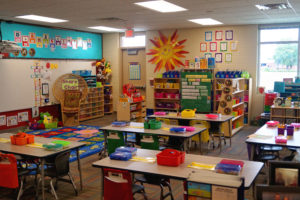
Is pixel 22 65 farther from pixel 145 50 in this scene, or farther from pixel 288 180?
pixel 288 180

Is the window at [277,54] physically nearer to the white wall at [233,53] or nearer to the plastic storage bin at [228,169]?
the white wall at [233,53]

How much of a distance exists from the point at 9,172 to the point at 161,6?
200 inches

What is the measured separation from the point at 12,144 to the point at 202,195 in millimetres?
3510

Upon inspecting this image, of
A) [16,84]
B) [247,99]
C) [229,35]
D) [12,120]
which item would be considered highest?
[229,35]

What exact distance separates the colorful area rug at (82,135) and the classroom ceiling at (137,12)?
3393mm

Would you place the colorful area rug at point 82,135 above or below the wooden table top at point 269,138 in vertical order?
below

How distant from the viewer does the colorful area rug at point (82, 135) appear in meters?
7.84

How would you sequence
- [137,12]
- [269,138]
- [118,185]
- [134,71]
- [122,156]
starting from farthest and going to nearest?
[134,71] < [137,12] < [269,138] < [122,156] < [118,185]

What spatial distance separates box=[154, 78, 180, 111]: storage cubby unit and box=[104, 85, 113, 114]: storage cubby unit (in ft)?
8.96

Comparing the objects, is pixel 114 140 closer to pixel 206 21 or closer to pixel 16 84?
pixel 16 84

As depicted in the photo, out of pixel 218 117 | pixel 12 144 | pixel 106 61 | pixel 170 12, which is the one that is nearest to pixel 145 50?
pixel 106 61

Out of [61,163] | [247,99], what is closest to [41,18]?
[61,163]

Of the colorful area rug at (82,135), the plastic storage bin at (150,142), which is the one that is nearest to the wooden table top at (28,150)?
the plastic storage bin at (150,142)

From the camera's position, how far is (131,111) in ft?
35.8
